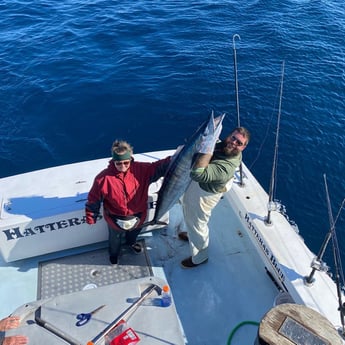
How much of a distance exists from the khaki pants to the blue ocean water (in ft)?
10.7

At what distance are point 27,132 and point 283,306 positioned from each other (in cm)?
781

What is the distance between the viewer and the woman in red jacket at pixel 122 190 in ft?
11.7

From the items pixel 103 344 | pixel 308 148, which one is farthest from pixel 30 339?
pixel 308 148

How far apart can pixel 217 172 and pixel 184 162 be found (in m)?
0.37

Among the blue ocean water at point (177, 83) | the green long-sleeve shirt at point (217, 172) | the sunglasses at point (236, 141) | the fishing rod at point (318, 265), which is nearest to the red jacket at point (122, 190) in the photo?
the green long-sleeve shirt at point (217, 172)

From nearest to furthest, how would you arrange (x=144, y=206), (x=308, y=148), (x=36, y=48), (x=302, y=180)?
1. (x=144, y=206)
2. (x=302, y=180)
3. (x=308, y=148)
4. (x=36, y=48)

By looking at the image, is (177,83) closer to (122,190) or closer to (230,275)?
(230,275)

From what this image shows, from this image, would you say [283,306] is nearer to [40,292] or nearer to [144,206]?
[144,206]

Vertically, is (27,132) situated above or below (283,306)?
below

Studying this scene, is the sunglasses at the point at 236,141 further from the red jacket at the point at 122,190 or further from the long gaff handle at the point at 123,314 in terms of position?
the long gaff handle at the point at 123,314

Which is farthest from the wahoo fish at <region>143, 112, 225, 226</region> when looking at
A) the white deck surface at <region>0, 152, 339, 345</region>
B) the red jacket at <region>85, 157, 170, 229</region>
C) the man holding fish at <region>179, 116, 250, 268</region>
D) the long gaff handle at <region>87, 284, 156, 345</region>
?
the long gaff handle at <region>87, 284, 156, 345</region>

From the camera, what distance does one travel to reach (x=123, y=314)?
2.69m

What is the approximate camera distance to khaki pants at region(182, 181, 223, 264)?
3.96 meters

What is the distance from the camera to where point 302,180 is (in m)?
7.73
